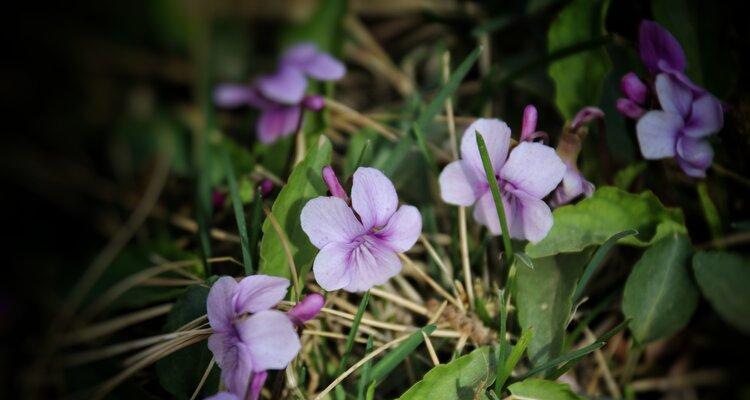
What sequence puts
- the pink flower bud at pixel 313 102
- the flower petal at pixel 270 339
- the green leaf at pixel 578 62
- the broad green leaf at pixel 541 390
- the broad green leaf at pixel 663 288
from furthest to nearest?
the pink flower bud at pixel 313 102 < the green leaf at pixel 578 62 < the broad green leaf at pixel 663 288 < the broad green leaf at pixel 541 390 < the flower petal at pixel 270 339

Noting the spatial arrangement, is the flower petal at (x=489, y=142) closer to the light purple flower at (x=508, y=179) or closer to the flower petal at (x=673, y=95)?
the light purple flower at (x=508, y=179)

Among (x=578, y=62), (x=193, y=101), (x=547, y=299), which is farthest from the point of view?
(x=193, y=101)

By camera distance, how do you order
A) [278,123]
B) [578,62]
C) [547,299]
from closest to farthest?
[547,299] → [578,62] → [278,123]

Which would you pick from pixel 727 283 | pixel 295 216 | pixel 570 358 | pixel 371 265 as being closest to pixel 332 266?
pixel 371 265

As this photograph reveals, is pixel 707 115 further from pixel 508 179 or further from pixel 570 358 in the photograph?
pixel 570 358

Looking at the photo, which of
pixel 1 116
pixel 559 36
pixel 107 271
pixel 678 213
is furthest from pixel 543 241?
pixel 1 116

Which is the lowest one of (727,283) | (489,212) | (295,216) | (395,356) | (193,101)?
(727,283)

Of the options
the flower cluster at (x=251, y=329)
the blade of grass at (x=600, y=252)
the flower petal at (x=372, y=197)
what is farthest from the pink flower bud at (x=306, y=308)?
the blade of grass at (x=600, y=252)
